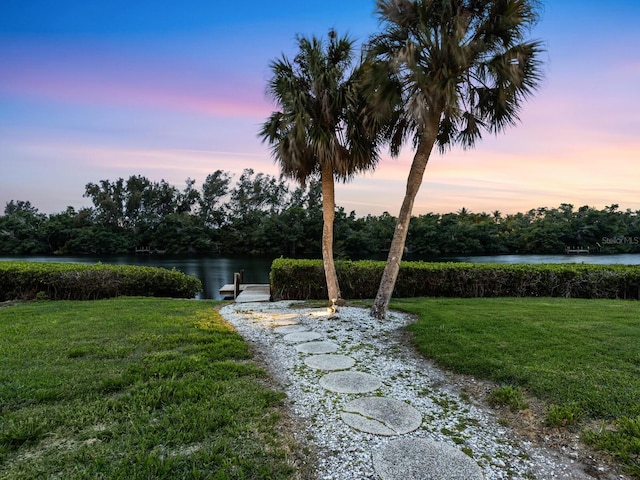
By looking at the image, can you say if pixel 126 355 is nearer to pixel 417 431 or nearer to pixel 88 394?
pixel 88 394

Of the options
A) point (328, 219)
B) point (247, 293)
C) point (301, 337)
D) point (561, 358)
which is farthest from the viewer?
point (247, 293)

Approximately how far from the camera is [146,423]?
2.17m

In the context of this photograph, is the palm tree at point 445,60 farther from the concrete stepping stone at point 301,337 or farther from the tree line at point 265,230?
the tree line at point 265,230

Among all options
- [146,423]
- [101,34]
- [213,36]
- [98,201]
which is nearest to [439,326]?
[146,423]

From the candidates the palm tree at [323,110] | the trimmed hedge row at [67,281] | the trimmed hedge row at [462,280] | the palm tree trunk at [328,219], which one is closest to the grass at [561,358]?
the palm tree trunk at [328,219]

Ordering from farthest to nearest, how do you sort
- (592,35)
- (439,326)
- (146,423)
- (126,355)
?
(592,35) → (439,326) → (126,355) → (146,423)

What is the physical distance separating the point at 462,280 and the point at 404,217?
4.59 m

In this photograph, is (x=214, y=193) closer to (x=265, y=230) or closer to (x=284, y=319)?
(x=265, y=230)

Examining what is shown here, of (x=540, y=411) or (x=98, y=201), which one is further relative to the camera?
(x=98, y=201)

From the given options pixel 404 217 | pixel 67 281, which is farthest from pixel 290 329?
pixel 67 281

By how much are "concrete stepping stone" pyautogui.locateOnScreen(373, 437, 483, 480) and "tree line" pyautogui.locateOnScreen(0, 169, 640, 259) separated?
98.4ft

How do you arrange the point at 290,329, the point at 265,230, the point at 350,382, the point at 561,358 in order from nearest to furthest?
the point at 350,382
the point at 561,358
the point at 290,329
the point at 265,230

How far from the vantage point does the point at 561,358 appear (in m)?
3.40

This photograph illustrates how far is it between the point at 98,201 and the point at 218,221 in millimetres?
17655
